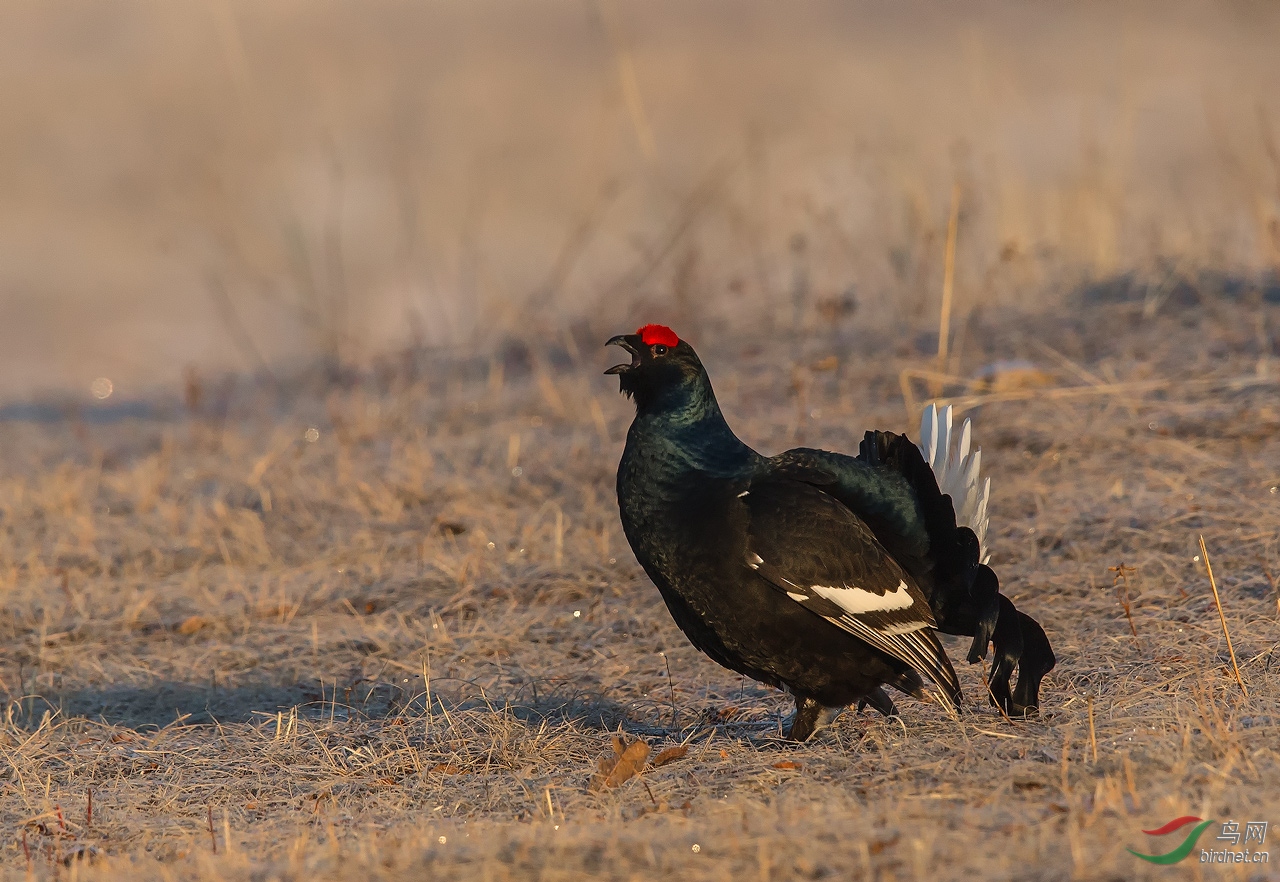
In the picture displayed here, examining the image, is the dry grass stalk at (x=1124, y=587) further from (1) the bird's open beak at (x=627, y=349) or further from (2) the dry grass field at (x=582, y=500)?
(1) the bird's open beak at (x=627, y=349)

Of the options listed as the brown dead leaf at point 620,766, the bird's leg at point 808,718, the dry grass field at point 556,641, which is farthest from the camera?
the bird's leg at point 808,718

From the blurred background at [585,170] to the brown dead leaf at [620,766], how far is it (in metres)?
4.08

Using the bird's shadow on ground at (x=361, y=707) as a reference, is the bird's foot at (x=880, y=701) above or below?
above

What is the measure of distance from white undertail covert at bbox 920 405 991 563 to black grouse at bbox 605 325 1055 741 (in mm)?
15

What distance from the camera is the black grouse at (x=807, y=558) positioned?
147 inches

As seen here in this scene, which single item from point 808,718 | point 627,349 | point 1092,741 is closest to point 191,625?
point 627,349

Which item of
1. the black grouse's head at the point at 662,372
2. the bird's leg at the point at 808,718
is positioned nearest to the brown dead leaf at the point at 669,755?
the bird's leg at the point at 808,718

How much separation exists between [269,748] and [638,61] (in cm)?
1573

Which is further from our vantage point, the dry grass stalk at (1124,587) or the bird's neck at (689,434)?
the dry grass stalk at (1124,587)

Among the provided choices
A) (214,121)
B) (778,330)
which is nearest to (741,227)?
(778,330)

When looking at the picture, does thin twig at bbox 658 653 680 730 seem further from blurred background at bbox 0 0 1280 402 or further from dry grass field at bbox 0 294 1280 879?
blurred background at bbox 0 0 1280 402

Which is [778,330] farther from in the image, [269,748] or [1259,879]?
[1259,879]

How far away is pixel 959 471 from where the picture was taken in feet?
13.6

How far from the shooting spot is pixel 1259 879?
270 centimetres
